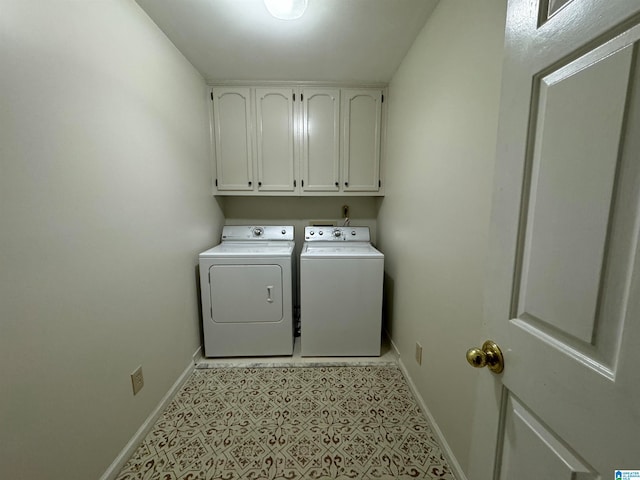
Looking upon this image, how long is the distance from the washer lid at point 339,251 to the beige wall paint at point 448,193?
0.31 m

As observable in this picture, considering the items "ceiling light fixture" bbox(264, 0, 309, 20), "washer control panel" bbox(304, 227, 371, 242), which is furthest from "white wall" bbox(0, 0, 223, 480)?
"washer control panel" bbox(304, 227, 371, 242)

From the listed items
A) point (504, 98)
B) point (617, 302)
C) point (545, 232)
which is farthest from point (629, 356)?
point (504, 98)

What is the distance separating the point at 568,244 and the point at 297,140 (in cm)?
218

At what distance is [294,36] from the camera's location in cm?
161

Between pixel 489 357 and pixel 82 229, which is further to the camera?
pixel 82 229

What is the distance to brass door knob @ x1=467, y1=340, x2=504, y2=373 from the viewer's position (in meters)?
0.60

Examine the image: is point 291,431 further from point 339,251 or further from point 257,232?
point 257,232

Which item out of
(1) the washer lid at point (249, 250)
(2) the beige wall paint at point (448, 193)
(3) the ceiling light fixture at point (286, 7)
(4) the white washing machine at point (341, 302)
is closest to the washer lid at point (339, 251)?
(4) the white washing machine at point (341, 302)

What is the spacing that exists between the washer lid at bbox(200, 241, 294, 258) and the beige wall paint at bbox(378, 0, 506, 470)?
40.7 inches

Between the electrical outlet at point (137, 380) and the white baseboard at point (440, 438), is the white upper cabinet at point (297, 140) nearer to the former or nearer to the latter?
the electrical outlet at point (137, 380)

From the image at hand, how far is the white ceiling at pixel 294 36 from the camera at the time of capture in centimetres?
138

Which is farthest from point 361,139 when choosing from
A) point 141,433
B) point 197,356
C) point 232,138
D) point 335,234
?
point 141,433

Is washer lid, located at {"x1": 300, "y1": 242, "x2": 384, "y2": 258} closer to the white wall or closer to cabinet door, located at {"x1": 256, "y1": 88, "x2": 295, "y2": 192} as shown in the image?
cabinet door, located at {"x1": 256, "y1": 88, "x2": 295, "y2": 192}

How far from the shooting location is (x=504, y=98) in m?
0.60
